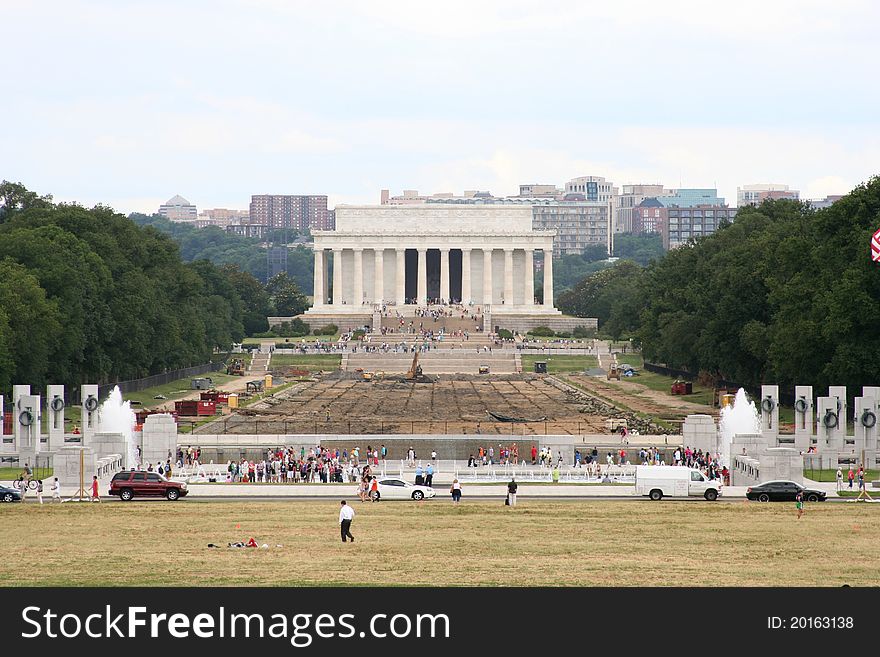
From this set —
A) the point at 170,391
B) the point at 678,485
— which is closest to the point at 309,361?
the point at 170,391

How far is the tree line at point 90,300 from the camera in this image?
86.8 meters

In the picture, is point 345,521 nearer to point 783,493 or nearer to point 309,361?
Answer: point 783,493

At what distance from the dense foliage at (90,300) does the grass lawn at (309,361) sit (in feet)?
16.4

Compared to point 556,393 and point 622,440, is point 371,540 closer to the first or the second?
point 622,440

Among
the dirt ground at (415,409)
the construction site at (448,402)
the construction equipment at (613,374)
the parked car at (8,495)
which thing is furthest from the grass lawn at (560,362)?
the parked car at (8,495)

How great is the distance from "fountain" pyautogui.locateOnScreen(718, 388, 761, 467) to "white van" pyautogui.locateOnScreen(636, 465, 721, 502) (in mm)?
12820

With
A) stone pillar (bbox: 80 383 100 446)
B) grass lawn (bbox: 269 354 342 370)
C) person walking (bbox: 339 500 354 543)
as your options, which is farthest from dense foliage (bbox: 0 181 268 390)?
person walking (bbox: 339 500 354 543)

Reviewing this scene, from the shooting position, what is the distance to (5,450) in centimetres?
6644

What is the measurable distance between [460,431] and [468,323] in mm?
97236

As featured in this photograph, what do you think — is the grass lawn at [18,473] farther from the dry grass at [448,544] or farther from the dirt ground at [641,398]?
the dirt ground at [641,398]

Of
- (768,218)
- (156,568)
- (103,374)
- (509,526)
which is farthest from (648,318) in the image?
(156,568)

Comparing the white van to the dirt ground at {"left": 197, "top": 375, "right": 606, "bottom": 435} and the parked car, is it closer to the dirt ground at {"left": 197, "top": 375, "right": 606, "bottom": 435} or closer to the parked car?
the parked car

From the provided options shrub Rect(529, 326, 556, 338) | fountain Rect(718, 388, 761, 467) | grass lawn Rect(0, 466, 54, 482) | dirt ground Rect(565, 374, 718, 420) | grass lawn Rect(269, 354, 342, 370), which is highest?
shrub Rect(529, 326, 556, 338)

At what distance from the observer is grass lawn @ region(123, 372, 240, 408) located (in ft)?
338
